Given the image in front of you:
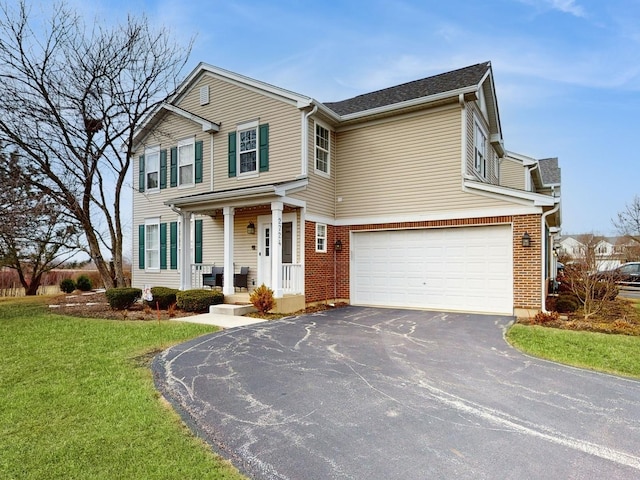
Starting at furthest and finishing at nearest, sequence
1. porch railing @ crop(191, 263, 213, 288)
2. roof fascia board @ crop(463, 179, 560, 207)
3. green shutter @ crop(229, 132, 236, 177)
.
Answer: porch railing @ crop(191, 263, 213, 288)
green shutter @ crop(229, 132, 236, 177)
roof fascia board @ crop(463, 179, 560, 207)

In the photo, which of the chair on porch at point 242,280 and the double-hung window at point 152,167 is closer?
the chair on porch at point 242,280

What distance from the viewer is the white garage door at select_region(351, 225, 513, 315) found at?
1073cm

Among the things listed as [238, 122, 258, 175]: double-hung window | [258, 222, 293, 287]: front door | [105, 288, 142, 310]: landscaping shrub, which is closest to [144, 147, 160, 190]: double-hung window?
[238, 122, 258, 175]: double-hung window

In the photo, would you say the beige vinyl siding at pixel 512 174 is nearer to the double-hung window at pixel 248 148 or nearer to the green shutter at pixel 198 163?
the double-hung window at pixel 248 148

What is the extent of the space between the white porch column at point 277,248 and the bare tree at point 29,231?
720 centimetres

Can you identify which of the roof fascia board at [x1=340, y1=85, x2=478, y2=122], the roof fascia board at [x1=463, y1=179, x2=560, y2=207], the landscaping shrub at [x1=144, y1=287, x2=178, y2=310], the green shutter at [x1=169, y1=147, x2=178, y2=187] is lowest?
the landscaping shrub at [x1=144, y1=287, x2=178, y2=310]

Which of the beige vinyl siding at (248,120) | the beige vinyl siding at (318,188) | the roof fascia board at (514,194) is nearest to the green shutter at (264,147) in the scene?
the beige vinyl siding at (248,120)

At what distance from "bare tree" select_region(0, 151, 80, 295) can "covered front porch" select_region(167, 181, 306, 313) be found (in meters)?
4.19

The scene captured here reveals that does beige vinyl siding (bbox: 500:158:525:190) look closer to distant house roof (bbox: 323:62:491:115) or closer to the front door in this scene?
distant house roof (bbox: 323:62:491:115)

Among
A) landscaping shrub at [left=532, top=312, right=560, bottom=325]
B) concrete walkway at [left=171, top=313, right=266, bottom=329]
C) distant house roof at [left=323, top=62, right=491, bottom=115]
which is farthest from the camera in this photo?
distant house roof at [left=323, top=62, right=491, bottom=115]

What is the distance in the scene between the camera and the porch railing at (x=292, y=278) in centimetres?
1149

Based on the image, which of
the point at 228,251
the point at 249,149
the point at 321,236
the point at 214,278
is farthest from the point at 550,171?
the point at 228,251

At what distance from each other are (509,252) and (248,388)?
8312mm

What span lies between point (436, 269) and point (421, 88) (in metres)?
5.89
